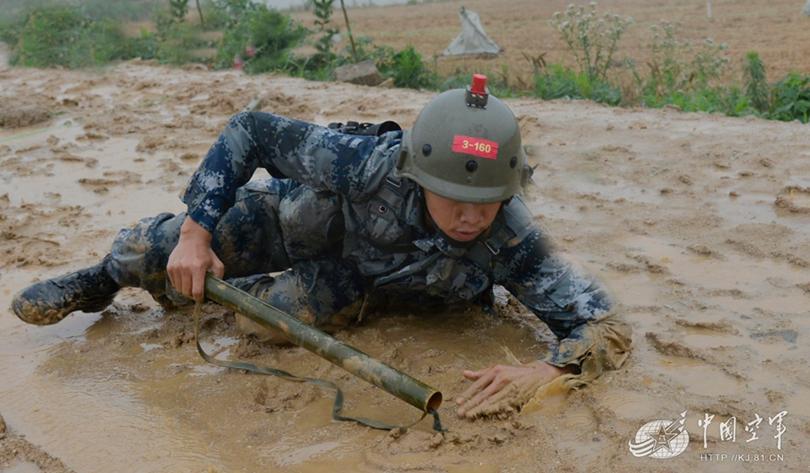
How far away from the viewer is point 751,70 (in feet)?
23.0

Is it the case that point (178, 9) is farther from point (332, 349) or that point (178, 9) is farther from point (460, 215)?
point (332, 349)

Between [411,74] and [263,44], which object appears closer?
[411,74]

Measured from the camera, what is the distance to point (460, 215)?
2.90 m

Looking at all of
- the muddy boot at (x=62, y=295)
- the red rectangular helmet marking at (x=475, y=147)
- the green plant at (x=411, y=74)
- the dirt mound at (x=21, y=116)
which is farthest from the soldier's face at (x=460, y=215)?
the green plant at (x=411, y=74)

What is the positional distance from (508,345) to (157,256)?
52.5 inches

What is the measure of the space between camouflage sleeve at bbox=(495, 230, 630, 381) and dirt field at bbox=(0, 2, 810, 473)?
0.13 meters

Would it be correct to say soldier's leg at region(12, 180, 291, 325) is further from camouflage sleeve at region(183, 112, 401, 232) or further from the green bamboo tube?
the green bamboo tube

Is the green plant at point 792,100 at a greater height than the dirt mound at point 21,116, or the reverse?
the green plant at point 792,100

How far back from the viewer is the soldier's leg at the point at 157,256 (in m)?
3.44

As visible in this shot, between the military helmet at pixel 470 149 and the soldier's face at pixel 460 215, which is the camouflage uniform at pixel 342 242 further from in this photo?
the military helmet at pixel 470 149

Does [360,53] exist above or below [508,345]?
below

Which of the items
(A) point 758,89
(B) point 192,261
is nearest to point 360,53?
(A) point 758,89

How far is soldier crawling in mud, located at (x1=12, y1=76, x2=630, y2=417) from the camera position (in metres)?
2.84

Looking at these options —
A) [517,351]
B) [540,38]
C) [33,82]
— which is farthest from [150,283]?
[540,38]
